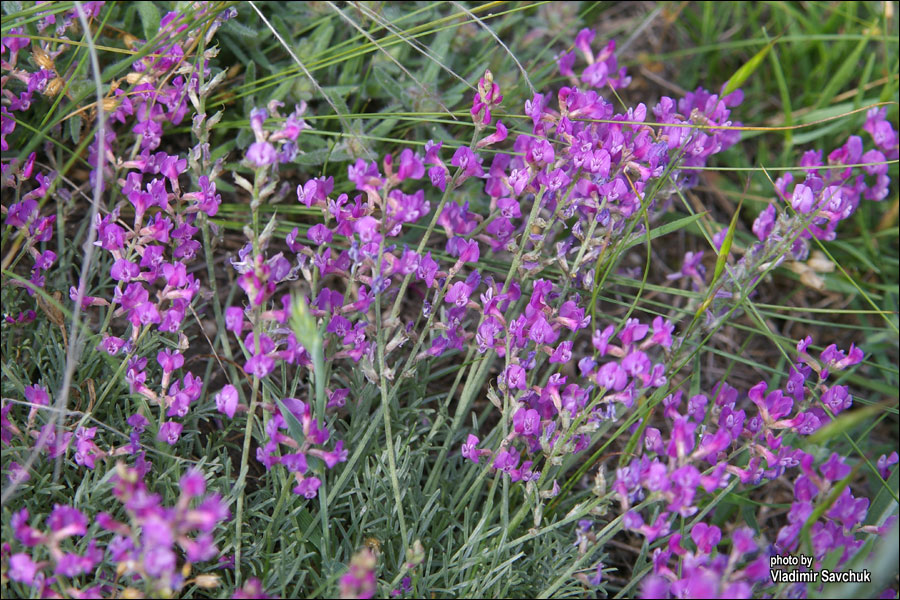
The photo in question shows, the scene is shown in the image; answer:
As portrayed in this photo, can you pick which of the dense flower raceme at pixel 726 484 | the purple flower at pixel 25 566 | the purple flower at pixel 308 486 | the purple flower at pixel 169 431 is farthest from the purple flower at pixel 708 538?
the purple flower at pixel 25 566

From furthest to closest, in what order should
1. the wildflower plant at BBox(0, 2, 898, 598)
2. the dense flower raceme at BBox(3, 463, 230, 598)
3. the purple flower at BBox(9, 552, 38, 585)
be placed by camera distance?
1. the wildflower plant at BBox(0, 2, 898, 598)
2. the purple flower at BBox(9, 552, 38, 585)
3. the dense flower raceme at BBox(3, 463, 230, 598)

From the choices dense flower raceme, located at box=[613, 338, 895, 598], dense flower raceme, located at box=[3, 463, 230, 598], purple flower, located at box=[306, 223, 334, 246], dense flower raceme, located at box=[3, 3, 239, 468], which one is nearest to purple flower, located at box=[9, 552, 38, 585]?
dense flower raceme, located at box=[3, 463, 230, 598]

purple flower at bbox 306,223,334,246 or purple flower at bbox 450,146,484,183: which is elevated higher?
purple flower at bbox 450,146,484,183

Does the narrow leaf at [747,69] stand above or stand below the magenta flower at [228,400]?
above

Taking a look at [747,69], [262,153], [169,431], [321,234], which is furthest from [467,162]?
[169,431]

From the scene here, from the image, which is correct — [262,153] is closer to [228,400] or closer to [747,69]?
[228,400]

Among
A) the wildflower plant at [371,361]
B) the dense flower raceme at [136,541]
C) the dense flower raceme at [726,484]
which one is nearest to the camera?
the dense flower raceme at [136,541]

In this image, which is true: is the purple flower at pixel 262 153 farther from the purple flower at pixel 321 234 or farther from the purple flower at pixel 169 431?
the purple flower at pixel 169 431

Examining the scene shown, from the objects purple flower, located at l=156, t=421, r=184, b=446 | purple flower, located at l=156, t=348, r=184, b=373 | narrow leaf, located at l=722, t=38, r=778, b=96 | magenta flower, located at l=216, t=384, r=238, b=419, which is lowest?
purple flower, located at l=156, t=421, r=184, b=446

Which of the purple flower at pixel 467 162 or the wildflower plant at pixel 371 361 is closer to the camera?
the wildflower plant at pixel 371 361

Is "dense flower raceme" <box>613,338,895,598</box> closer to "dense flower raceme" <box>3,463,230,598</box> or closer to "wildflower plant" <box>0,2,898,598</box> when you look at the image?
"wildflower plant" <box>0,2,898,598</box>
